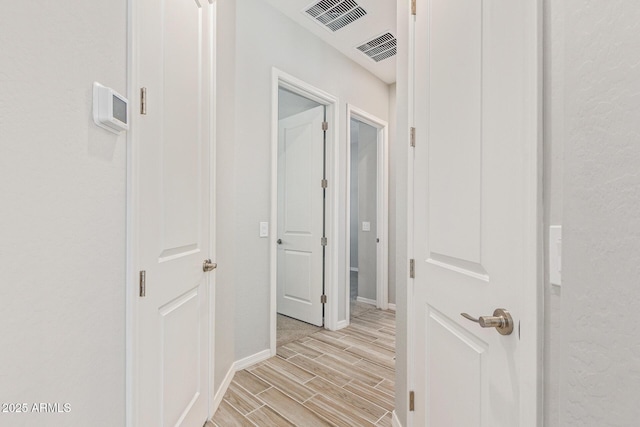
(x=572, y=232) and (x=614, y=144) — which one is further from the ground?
(x=614, y=144)

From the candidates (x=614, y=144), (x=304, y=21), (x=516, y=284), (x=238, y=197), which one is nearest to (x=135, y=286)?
(x=516, y=284)

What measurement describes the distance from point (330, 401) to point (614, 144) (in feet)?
6.55

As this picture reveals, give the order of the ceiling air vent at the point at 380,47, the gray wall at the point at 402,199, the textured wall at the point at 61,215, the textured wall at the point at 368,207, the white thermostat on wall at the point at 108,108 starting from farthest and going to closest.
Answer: the textured wall at the point at 368,207, the ceiling air vent at the point at 380,47, the gray wall at the point at 402,199, the white thermostat on wall at the point at 108,108, the textured wall at the point at 61,215

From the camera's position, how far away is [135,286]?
98 cm

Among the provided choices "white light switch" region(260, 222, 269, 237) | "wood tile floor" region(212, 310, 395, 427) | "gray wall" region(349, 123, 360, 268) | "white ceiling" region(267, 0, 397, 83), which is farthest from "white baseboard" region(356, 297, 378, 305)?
"white ceiling" region(267, 0, 397, 83)

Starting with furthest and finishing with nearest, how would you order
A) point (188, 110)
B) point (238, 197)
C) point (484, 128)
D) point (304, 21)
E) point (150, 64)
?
point (304, 21), point (238, 197), point (188, 110), point (150, 64), point (484, 128)

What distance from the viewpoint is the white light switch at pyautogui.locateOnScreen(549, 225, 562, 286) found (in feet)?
1.93

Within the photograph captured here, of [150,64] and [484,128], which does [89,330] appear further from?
[484,128]

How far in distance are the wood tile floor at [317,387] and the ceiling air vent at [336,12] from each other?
9.72 ft

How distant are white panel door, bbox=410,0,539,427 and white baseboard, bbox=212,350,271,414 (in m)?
1.18

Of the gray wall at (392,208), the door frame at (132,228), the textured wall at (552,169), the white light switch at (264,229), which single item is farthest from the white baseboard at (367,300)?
the textured wall at (552,169)

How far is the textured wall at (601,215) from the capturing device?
418mm

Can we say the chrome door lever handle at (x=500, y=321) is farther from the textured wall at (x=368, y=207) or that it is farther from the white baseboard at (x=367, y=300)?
the white baseboard at (x=367, y=300)

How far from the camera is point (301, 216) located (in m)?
3.39
